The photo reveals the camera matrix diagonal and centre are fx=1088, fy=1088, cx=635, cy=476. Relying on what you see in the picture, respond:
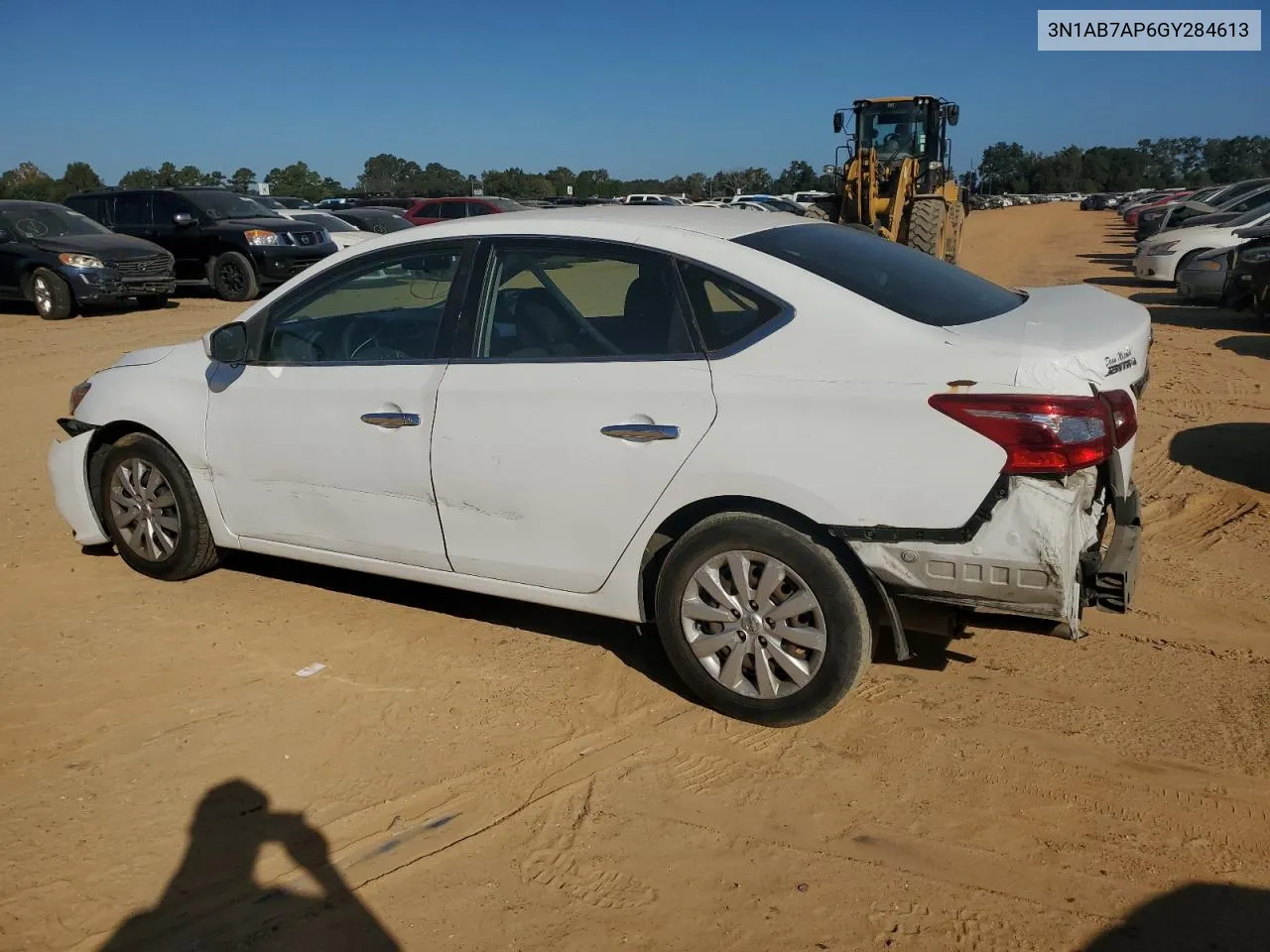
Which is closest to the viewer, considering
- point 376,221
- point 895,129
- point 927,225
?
point 927,225

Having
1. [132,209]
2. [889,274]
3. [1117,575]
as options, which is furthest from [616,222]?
[132,209]

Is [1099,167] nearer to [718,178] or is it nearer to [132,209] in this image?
[718,178]

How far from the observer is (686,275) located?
396 cm

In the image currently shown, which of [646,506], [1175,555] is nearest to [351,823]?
[646,506]

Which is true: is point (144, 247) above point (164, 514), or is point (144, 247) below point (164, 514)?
above

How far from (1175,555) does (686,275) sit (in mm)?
3156

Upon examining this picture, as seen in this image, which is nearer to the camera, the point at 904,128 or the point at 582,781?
the point at 582,781

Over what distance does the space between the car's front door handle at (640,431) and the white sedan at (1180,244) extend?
15.9 metres

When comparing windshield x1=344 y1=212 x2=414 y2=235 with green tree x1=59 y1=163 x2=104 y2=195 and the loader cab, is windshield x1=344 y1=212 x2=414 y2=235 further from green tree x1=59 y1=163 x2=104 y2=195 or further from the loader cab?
green tree x1=59 y1=163 x2=104 y2=195

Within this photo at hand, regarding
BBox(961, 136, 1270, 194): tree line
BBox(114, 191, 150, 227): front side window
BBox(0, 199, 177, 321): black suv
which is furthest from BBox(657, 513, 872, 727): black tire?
BBox(961, 136, 1270, 194): tree line

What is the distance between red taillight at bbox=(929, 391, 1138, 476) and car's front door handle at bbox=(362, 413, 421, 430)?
211cm

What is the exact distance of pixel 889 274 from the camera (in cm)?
410

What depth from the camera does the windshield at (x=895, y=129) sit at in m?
18.8

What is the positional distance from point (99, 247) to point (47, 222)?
45.2 inches
